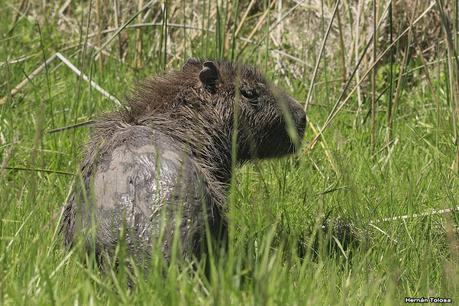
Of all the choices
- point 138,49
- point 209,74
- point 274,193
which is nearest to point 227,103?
point 209,74

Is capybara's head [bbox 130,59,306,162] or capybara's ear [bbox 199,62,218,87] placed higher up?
capybara's ear [bbox 199,62,218,87]

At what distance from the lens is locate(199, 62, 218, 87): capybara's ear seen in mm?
4266

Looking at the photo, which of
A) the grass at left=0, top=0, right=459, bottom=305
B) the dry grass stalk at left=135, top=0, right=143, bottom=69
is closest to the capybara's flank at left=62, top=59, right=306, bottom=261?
the grass at left=0, top=0, right=459, bottom=305

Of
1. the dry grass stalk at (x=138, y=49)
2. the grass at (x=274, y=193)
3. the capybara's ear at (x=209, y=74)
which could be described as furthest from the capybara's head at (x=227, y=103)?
the dry grass stalk at (x=138, y=49)

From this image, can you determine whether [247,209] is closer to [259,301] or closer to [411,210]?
[411,210]

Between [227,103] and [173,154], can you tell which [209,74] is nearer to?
[227,103]

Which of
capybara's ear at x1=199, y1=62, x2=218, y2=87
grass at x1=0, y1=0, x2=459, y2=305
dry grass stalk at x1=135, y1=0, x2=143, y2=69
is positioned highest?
dry grass stalk at x1=135, y1=0, x2=143, y2=69

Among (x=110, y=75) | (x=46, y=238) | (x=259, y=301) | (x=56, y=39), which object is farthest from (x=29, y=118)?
(x=259, y=301)

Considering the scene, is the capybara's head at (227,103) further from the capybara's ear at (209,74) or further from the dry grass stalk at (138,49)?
the dry grass stalk at (138,49)

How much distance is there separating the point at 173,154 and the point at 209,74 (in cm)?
80

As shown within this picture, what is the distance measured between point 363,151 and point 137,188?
7.88 ft

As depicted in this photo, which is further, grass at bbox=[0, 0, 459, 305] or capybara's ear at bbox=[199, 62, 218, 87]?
capybara's ear at bbox=[199, 62, 218, 87]

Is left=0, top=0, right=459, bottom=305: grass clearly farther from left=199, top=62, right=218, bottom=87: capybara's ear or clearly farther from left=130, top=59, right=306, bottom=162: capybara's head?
left=199, top=62, right=218, bottom=87: capybara's ear

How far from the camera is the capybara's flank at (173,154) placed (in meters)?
3.35
